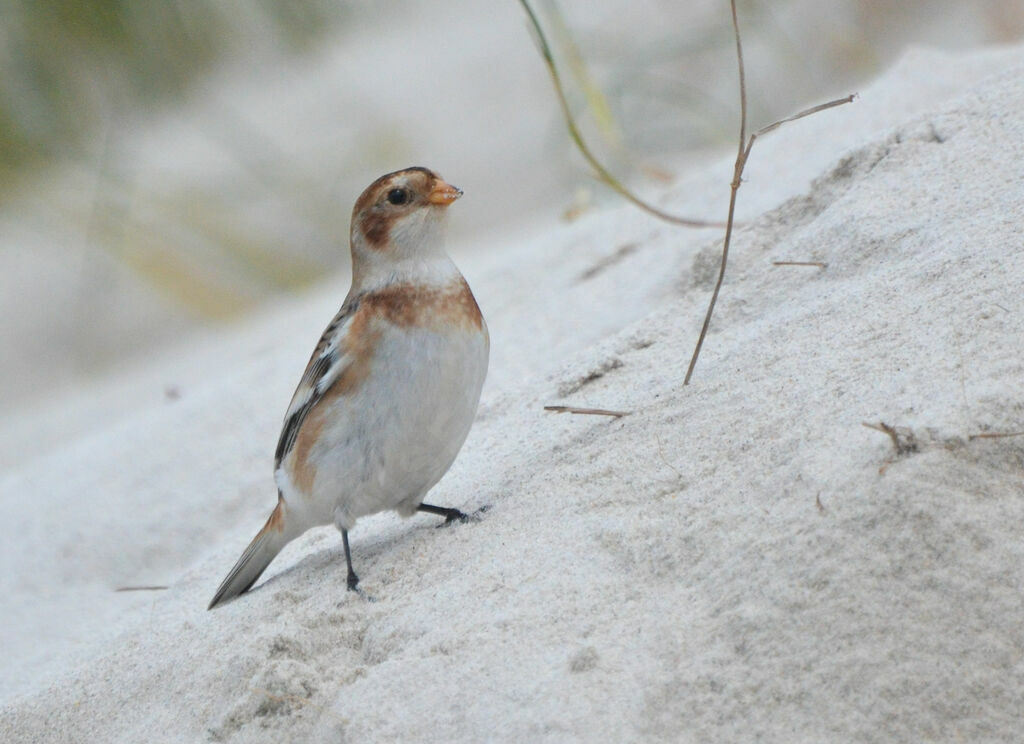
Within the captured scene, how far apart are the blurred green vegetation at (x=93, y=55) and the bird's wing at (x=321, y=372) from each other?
4.36 m

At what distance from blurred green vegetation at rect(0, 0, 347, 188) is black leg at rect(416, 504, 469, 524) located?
4765 millimetres

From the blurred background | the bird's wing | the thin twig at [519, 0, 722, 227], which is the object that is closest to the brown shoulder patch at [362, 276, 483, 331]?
the bird's wing

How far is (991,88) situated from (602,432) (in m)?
1.74

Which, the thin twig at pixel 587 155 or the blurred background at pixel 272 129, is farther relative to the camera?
the blurred background at pixel 272 129

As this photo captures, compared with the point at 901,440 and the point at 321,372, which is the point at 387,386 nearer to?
the point at 321,372

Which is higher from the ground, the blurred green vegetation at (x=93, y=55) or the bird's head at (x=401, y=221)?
the blurred green vegetation at (x=93, y=55)

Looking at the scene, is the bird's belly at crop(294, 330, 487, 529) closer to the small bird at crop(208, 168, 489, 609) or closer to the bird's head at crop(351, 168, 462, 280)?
the small bird at crop(208, 168, 489, 609)

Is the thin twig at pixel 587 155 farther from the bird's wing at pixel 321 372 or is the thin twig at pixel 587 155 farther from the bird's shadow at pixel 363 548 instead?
the bird's shadow at pixel 363 548

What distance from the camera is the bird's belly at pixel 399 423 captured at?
294 cm

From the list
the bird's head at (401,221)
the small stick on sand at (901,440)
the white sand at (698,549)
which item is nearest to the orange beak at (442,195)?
the bird's head at (401,221)

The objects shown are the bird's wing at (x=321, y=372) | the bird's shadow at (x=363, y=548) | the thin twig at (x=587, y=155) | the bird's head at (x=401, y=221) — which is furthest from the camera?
the thin twig at (x=587, y=155)

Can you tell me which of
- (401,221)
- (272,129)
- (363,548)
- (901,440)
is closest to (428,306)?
(401,221)

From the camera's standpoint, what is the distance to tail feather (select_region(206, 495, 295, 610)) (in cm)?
322

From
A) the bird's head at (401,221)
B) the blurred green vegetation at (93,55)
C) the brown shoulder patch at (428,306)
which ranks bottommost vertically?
the brown shoulder patch at (428,306)
